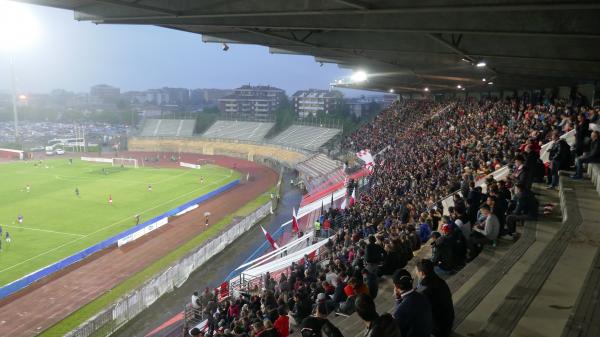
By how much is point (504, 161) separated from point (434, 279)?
10824mm

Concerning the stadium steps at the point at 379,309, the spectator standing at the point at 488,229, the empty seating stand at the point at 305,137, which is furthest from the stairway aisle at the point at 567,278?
the empty seating stand at the point at 305,137

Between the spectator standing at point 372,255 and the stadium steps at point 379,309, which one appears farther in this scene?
the spectator standing at point 372,255

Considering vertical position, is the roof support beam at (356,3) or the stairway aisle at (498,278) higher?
the roof support beam at (356,3)

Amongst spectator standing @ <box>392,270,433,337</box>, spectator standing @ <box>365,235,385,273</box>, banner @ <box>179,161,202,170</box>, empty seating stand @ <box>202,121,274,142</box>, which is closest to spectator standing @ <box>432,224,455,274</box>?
spectator standing @ <box>365,235,385,273</box>

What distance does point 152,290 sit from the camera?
58.3ft

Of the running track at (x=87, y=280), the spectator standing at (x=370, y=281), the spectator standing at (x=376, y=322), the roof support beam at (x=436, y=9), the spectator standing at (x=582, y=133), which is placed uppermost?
the roof support beam at (x=436, y=9)

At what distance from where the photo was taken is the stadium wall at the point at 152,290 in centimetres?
1479

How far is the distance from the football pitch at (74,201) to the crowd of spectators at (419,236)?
586 inches

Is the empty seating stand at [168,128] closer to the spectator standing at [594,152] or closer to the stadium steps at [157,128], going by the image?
the stadium steps at [157,128]

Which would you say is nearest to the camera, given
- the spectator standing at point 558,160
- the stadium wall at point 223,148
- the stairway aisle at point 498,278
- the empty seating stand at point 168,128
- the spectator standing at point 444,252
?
the stairway aisle at point 498,278

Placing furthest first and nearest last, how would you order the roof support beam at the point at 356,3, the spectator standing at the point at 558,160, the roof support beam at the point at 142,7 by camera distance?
1. the spectator standing at the point at 558,160
2. the roof support beam at the point at 142,7
3. the roof support beam at the point at 356,3

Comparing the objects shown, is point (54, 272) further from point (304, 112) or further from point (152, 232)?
point (304, 112)

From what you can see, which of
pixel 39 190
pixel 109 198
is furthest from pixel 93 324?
pixel 39 190

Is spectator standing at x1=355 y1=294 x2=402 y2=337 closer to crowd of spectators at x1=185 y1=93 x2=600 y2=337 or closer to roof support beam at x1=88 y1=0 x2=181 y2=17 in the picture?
crowd of spectators at x1=185 y1=93 x2=600 y2=337
